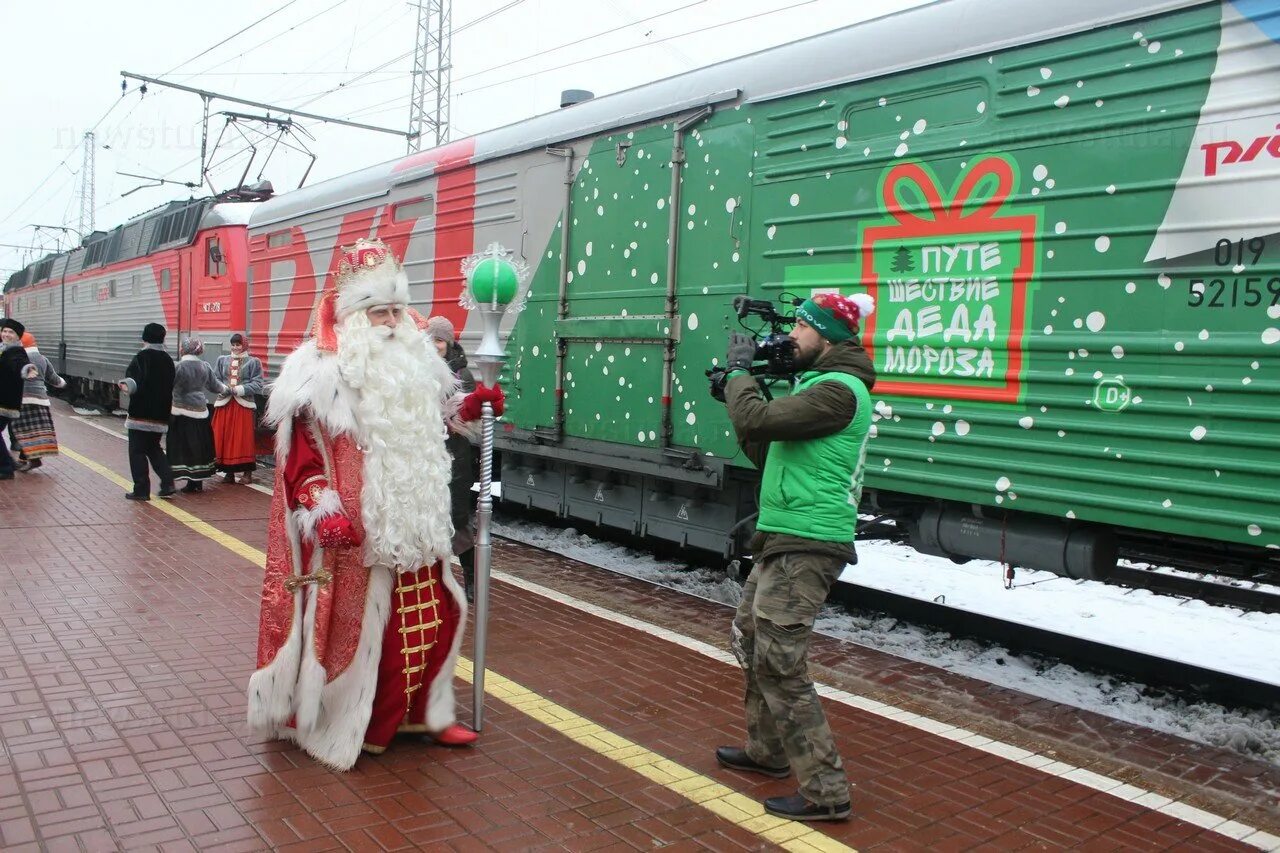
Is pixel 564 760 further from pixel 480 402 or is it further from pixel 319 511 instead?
pixel 480 402

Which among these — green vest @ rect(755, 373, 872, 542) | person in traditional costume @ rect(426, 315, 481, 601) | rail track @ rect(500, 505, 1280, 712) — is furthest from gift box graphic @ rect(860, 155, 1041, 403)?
person in traditional costume @ rect(426, 315, 481, 601)

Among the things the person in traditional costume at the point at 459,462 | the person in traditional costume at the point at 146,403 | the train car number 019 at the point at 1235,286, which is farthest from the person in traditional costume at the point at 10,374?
the train car number 019 at the point at 1235,286

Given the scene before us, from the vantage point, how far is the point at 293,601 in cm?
401

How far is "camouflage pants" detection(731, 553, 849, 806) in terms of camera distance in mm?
3596

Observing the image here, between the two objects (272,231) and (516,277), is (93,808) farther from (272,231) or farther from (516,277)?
(272,231)

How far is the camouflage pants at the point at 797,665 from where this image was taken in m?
3.60

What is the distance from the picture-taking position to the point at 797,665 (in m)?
A: 3.61

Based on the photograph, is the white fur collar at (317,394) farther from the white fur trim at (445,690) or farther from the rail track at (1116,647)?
the rail track at (1116,647)

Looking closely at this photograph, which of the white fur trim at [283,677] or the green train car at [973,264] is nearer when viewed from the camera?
the white fur trim at [283,677]

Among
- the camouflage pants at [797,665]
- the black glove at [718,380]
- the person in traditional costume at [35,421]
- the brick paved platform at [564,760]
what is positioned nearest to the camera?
the brick paved platform at [564,760]

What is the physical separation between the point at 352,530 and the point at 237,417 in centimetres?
848

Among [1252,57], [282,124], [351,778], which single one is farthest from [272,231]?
[1252,57]

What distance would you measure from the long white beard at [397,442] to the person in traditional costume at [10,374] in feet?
29.2

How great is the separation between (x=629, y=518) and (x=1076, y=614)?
10.9ft
